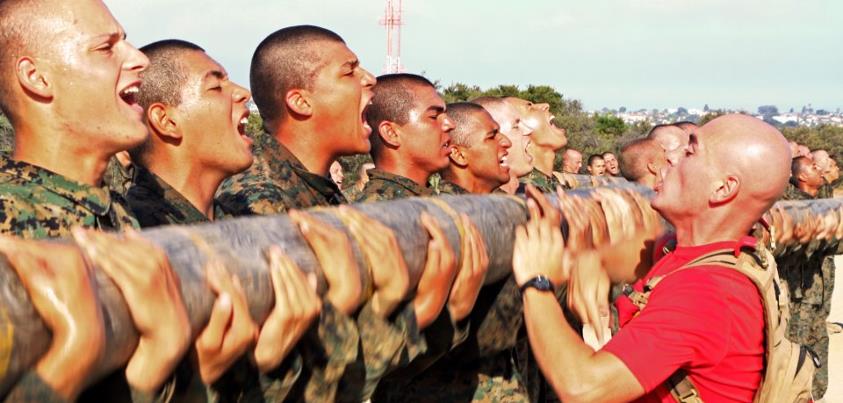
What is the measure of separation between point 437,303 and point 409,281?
0.23 metres

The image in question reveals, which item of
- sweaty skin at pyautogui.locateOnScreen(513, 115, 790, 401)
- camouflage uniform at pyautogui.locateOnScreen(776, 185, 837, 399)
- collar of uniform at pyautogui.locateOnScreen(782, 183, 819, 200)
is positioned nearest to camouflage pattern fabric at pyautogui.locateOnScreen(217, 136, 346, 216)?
sweaty skin at pyautogui.locateOnScreen(513, 115, 790, 401)

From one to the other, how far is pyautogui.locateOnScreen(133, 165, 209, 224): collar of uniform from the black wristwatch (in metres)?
1.21

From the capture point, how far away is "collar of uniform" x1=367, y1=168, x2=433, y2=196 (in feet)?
16.8

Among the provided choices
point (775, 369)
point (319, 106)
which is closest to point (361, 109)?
point (319, 106)

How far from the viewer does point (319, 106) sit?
14.8 feet

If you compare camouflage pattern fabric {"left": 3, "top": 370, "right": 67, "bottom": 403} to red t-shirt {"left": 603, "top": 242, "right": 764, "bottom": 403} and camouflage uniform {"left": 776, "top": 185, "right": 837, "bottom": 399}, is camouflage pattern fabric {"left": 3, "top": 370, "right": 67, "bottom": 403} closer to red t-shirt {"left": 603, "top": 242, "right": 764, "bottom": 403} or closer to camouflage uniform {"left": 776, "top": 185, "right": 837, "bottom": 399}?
red t-shirt {"left": 603, "top": 242, "right": 764, "bottom": 403}

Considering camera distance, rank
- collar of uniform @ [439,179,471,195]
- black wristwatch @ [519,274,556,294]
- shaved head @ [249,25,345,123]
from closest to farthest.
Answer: black wristwatch @ [519,274,556,294] → shaved head @ [249,25,345,123] → collar of uniform @ [439,179,471,195]

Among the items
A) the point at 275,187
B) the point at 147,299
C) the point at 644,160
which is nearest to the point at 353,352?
the point at 147,299

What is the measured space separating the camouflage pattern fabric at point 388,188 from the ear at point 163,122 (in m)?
1.33

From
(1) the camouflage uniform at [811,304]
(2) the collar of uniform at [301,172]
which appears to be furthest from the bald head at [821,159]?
(2) the collar of uniform at [301,172]

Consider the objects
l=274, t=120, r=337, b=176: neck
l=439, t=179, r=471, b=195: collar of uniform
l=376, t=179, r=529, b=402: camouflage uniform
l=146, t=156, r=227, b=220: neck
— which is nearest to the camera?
l=376, t=179, r=529, b=402: camouflage uniform

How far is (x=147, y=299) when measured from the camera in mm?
1610

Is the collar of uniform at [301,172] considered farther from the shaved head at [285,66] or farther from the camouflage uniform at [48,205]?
the camouflage uniform at [48,205]

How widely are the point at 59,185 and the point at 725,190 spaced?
1904mm
